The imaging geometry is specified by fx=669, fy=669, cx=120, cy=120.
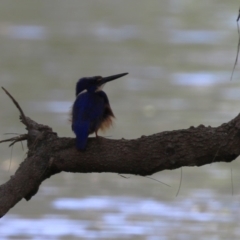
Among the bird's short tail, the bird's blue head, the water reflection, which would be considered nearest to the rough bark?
Result: the bird's short tail

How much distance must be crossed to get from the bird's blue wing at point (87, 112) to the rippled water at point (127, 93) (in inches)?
72.6

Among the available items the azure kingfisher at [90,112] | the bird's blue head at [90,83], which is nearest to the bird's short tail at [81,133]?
the azure kingfisher at [90,112]

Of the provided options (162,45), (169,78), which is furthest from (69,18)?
Answer: (169,78)

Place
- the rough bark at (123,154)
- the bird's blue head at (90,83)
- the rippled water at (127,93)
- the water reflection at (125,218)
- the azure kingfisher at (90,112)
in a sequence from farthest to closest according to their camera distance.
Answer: the rippled water at (127,93) → the water reflection at (125,218) → the bird's blue head at (90,83) → the azure kingfisher at (90,112) → the rough bark at (123,154)

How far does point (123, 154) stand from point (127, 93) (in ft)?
11.3

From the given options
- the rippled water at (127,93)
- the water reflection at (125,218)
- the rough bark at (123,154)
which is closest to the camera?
the rough bark at (123,154)

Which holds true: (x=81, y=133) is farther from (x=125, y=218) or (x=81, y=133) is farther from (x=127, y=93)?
(x=127, y=93)

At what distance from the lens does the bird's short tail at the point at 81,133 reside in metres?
2.07

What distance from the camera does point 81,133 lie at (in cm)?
215

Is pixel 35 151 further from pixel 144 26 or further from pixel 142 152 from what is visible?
pixel 144 26

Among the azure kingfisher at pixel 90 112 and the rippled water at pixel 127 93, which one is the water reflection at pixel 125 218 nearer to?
the rippled water at pixel 127 93

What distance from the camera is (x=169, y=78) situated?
5.63 meters

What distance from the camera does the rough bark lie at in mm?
1969

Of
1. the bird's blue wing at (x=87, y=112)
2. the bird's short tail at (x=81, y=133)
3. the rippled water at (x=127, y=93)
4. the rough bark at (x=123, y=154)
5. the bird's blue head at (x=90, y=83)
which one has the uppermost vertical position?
the rippled water at (x=127, y=93)
